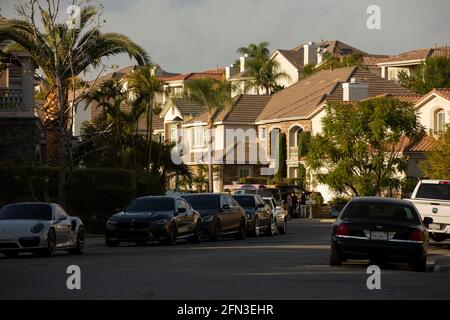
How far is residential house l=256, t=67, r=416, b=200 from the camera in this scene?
87812 mm

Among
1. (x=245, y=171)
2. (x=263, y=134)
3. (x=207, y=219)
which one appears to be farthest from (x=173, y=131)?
(x=207, y=219)

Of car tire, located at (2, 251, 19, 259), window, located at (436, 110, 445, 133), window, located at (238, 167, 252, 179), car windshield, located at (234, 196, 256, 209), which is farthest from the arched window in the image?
car tire, located at (2, 251, 19, 259)

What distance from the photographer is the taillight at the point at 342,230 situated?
24.5 meters

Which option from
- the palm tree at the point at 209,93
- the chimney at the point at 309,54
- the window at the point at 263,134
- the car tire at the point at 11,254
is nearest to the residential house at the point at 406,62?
the chimney at the point at 309,54

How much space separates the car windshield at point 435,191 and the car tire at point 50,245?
11.6 meters

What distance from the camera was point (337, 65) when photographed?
11825cm

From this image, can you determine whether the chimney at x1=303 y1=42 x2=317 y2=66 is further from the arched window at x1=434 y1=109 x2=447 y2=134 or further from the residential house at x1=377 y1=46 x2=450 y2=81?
the arched window at x1=434 y1=109 x2=447 y2=134

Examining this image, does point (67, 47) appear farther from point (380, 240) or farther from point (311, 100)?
point (311, 100)

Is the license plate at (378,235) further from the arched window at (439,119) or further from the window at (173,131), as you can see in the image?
the window at (173,131)

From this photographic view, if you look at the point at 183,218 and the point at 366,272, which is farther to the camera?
the point at 183,218
